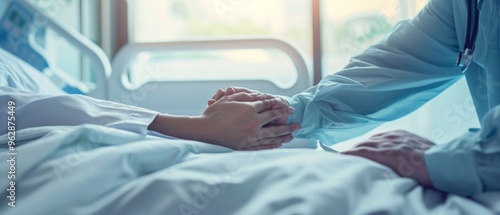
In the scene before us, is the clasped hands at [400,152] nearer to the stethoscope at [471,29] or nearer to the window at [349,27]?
the stethoscope at [471,29]

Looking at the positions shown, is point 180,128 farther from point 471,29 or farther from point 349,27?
point 349,27

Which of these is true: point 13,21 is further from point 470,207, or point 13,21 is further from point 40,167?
point 470,207

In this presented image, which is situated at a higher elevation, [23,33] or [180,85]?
[23,33]

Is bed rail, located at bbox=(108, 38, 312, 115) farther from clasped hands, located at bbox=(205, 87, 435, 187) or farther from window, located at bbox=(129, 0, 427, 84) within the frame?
clasped hands, located at bbox=(205, 87, 435, 187)

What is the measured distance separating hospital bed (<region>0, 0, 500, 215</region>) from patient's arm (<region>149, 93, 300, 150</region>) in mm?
240

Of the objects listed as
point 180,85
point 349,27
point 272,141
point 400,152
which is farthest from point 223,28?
point 400,152

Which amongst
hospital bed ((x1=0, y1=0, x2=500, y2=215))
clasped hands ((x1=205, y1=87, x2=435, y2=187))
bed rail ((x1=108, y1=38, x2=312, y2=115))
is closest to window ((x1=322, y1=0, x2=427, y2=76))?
bed rail ((x1=108, y1=38, x2=312, y2=115))

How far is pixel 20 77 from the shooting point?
1246 mm

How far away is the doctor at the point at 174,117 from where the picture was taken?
784 mm

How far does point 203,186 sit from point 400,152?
277 mm

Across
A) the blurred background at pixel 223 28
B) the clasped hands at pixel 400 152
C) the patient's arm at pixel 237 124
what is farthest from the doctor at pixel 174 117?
the blurred background at pixel 223 28

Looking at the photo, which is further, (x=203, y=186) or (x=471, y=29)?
(x=471, y=29)

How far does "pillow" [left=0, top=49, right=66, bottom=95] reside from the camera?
1158 millimetres

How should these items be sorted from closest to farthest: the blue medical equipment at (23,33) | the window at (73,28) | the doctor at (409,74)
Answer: the doctor at (409,74) → the blue medical equipment at (23,33) → the window at (73,28)
